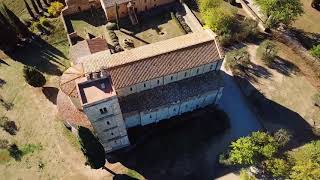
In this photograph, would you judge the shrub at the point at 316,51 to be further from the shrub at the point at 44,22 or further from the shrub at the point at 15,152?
the shrub at the point at 15,152

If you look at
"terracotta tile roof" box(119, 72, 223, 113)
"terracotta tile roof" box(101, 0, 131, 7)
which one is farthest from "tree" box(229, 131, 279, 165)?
"terracotta tile roof" box(101, 0, 131, 7)

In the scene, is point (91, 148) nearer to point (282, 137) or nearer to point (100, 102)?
point (100, 102)

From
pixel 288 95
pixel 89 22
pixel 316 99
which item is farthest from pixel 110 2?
pixel 316 99

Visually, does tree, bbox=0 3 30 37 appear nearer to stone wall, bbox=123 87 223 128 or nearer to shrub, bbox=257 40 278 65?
stone wall, bbox=123 87 223 128

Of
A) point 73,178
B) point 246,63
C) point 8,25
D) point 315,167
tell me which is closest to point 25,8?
point 8,25

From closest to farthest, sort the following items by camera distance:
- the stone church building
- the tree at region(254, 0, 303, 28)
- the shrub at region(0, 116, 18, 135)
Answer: the stone church building → the shrub at region(0, 116, 18, 135) → the tree at region(254, 0, 303, 28)

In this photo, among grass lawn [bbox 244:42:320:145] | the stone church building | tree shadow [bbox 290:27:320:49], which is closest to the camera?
the stone church building
